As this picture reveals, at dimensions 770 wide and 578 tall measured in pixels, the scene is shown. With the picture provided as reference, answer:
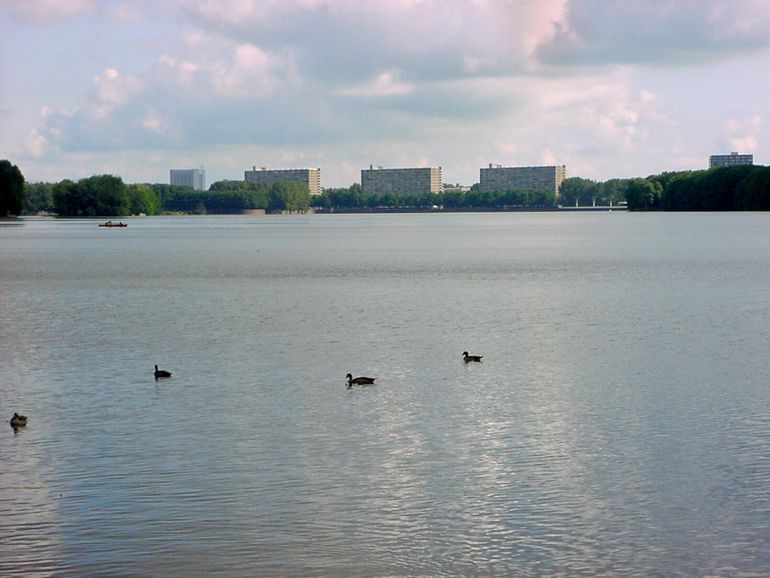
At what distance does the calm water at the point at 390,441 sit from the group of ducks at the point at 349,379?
0.22 meters

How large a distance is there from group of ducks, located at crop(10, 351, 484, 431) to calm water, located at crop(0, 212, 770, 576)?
22 cm

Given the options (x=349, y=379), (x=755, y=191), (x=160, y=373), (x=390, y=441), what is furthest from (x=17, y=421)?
(x=755, y=191)

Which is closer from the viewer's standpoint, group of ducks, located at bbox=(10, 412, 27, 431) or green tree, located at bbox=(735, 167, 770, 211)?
group of ducks, located at bbox=(10, 412, 27, 431)

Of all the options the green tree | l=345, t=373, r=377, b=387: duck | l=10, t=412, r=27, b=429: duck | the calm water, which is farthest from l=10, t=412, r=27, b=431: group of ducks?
the green tree

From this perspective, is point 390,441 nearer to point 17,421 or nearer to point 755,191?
point 17,421

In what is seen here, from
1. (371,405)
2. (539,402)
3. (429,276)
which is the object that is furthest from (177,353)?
(429,276)

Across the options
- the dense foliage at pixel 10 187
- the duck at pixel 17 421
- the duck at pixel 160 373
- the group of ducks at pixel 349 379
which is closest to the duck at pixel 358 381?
the group of ducks at pixel 349 379

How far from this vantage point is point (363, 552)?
11.4m

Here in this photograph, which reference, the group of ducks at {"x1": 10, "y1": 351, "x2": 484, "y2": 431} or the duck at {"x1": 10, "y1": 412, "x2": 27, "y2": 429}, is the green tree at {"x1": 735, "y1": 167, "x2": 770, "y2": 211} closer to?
the group of ducks at {"x1": 10, "y1": 351, "x2": 484, "y2": 431}

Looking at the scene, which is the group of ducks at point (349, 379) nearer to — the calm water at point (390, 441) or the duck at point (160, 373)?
the duck at point (160, 373)

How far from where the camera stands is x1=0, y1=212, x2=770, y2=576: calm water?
1151 centimetres

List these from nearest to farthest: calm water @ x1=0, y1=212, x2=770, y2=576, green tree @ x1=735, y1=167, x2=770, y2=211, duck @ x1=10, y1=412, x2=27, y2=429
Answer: calm water @ x1=0, y1=212, x2=770, y2=576
duck @ x1=10, y1=412, x2=27, y2=429
green tree @ x1=735, y1=167, x2=770, y2=211

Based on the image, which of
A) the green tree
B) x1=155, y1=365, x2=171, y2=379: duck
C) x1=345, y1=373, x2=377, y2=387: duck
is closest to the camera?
x1=345, y1=373, x2=377, y2=387: duck

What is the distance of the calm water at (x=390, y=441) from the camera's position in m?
11.5
